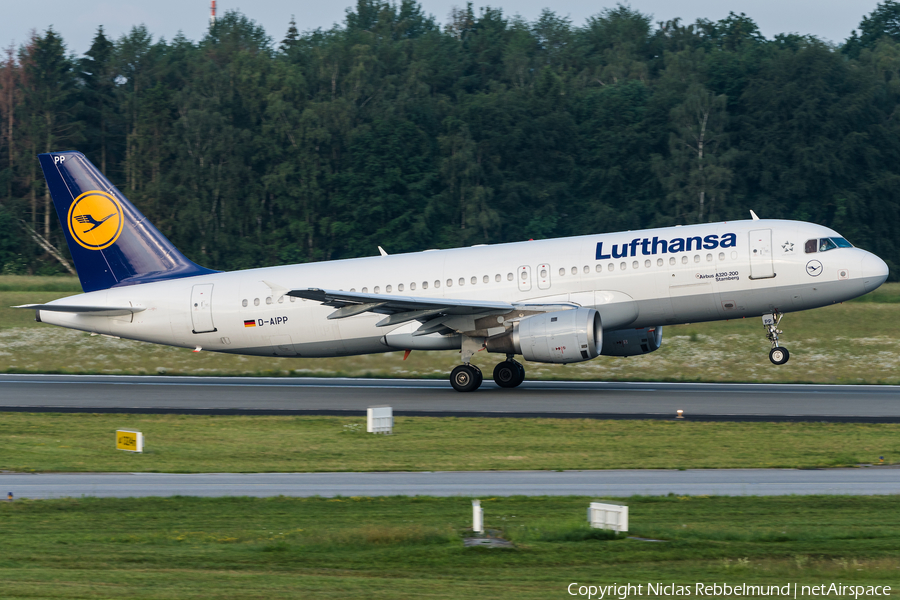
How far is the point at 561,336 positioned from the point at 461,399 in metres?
3.61

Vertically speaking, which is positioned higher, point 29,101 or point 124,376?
point 29,101

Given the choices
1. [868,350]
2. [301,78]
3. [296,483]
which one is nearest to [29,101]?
[301,78]

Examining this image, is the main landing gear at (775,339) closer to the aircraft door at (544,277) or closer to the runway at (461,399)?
the runway at (461,399)

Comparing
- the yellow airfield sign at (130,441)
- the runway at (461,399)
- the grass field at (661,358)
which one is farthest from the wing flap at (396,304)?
the grass field at (661,358)

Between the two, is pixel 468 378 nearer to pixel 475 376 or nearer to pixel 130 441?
pixel 475 376

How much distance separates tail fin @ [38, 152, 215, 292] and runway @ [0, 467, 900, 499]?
15.6 m

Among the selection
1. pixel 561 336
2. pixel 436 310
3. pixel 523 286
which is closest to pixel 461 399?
pixel 436 310

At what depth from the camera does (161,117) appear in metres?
80.4

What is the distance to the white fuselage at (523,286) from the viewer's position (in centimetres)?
2873

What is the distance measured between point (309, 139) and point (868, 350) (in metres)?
48.7

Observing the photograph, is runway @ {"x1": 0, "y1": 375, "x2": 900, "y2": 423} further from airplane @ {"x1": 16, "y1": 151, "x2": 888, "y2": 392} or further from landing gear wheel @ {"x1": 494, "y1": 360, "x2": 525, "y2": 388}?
airplane @ {"x1": 16, "y1": 151, "x2": 888, "y2": 392}

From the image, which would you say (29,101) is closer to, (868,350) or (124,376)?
(124,376)

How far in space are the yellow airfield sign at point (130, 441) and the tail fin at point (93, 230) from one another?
13.2 m

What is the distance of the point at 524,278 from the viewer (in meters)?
29.9
